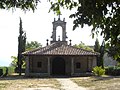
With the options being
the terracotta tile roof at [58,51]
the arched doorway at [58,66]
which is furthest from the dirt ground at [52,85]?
the arched doorway at [58,66]

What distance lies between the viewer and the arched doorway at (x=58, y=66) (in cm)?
4228

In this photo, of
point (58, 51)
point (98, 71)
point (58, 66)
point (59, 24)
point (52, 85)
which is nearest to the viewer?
point (52, 85)

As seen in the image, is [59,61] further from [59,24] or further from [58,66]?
[59,24]

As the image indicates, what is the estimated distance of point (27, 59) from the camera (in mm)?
40594

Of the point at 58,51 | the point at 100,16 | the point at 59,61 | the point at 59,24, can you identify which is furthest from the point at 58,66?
the point at 100,16

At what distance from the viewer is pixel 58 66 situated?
139 feet

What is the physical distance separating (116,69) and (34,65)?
37.2 feet

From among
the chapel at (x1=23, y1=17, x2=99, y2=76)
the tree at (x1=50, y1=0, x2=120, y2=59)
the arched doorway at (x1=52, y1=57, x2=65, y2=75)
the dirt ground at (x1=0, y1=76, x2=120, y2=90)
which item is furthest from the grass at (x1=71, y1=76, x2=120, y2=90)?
the tree at (x1=50, y1=0, x2=120, y2=59)

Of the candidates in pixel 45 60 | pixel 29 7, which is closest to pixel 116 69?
pixel 45 60

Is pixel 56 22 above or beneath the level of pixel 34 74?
above

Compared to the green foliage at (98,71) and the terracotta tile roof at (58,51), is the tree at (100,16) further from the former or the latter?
the terracotta tile roof at (58,51)

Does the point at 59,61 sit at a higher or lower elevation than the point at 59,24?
lower

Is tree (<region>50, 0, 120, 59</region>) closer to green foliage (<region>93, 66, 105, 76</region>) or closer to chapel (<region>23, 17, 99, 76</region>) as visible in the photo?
green foliage (<region>93, 66, 105, 76</region>)

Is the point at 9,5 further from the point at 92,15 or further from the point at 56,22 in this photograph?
the point at 56,22
